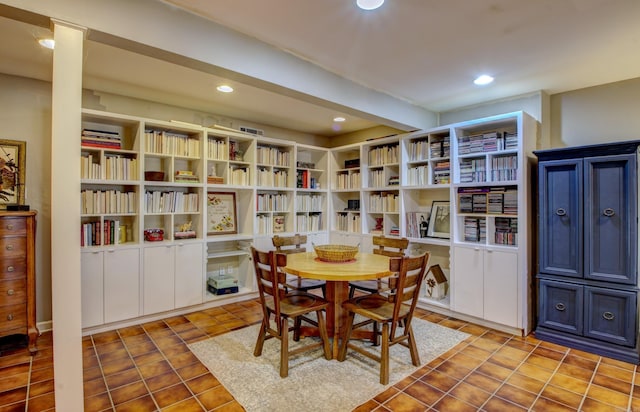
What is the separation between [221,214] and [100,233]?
1432 millimetres

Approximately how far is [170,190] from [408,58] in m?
3.02

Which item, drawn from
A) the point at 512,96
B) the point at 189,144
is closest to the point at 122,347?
the point at 189,144

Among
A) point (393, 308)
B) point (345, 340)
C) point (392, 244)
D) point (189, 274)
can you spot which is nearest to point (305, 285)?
point (345, 340)

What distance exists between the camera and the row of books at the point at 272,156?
14.8 ft

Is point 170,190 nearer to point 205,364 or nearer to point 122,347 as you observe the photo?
point 122,347

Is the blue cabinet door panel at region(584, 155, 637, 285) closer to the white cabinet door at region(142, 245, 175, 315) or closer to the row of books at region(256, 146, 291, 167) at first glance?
the row of books at region(256, 146, 291, 167)

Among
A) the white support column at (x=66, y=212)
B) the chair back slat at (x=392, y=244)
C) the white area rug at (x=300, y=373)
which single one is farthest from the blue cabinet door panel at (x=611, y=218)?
the white support column at (x=66, y=212)

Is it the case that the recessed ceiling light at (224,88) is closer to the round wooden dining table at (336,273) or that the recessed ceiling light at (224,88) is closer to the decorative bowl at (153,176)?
the decorative bowl at (153,176)

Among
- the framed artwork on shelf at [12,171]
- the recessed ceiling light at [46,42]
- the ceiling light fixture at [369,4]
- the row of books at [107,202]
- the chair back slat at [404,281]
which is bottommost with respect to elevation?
the chair back slat at [404,281]

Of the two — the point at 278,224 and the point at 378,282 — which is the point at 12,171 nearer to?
the point at 278,224

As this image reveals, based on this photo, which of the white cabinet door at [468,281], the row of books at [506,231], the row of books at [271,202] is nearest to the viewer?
the row of books at [506,231]

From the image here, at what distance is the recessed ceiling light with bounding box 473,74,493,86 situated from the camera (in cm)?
308

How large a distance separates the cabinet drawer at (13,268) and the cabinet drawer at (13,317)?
25cm

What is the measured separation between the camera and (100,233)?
10.9 feet
